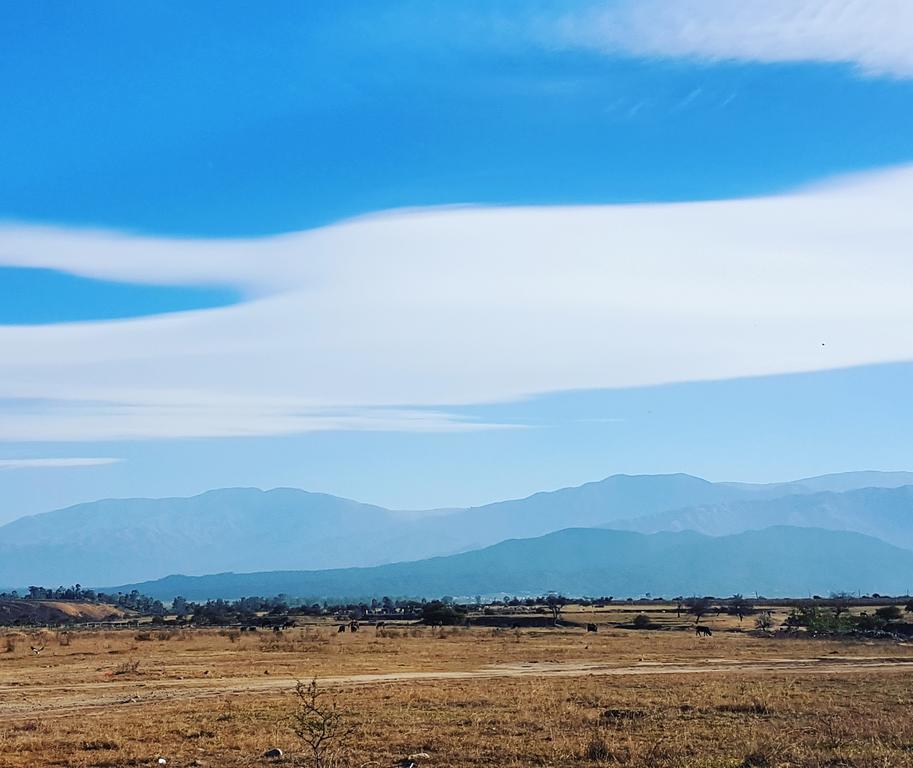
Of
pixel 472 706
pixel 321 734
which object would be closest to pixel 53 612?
pixel 472 706

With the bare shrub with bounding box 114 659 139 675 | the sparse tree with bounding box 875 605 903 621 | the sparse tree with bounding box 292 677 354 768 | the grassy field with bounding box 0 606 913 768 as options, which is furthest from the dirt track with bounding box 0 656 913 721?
the sparse tree with bounding box 875 605 903 621

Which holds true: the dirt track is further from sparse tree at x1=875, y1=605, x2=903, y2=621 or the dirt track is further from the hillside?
the hillside

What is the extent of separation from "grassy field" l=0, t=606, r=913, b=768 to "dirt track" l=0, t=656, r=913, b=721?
0.08 metres

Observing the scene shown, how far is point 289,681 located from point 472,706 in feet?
39.4

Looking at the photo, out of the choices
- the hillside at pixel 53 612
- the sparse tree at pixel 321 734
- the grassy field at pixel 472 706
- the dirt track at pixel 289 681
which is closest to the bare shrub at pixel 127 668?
the grassy field at pixel 472 706

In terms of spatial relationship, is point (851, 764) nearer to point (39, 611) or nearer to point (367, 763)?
point (367, 763)

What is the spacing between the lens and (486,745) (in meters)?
21.6

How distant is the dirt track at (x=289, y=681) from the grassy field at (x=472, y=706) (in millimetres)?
82

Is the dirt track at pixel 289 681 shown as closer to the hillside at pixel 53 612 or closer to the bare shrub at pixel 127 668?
the bare shrub at pixel 127 668

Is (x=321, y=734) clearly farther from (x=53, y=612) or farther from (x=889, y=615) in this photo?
(x=53, y=612)

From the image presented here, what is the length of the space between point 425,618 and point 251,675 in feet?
192

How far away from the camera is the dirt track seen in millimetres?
30875

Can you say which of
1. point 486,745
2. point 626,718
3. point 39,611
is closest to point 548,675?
point 626,718

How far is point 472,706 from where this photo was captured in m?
28.0
